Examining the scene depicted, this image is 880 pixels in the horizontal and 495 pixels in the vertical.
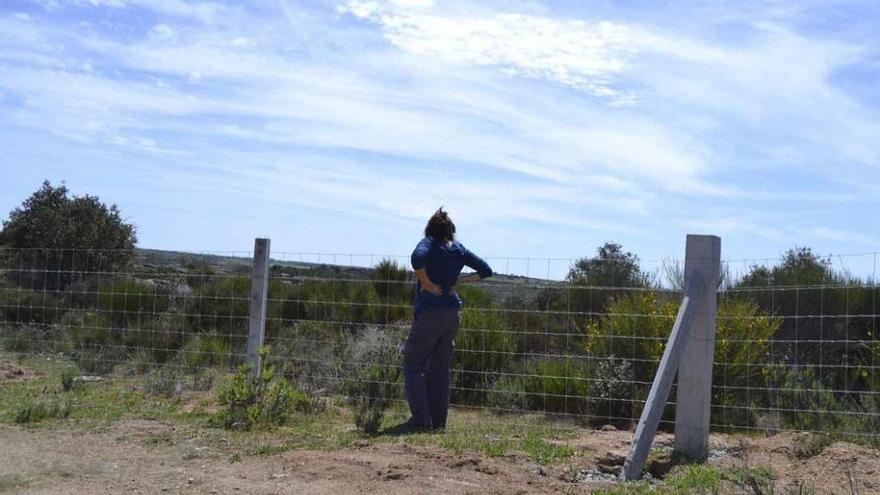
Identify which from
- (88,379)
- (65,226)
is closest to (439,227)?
(88,379)

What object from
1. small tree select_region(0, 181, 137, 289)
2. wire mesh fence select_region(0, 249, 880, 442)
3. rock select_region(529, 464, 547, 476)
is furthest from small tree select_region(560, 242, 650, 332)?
small tree select_region(0, 181, 137, 289)

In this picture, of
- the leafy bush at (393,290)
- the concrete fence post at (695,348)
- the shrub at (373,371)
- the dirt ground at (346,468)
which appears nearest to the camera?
the dirt ground at (346,468)

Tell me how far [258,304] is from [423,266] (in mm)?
2770

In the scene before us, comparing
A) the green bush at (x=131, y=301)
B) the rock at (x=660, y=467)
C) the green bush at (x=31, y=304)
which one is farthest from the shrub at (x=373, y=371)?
the green bush at (x=31, y=304)

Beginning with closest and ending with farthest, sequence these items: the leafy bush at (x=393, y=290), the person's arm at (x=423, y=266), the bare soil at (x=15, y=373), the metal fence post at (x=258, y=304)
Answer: the person's arm at (x=423, y=266)
the metal fence post at (x=258, y=304)
the bare soil at (x=15, y=373)
the leafy bush at (x=393, y=290)

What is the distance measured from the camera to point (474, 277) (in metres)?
8.68

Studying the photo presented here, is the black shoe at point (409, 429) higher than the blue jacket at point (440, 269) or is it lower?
lower

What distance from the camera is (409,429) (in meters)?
8.34

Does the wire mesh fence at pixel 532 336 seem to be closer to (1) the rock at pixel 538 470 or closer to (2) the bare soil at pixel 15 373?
(2) the bare soil at pixel 15 373

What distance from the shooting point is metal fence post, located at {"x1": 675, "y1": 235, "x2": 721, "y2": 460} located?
7242 millimetres

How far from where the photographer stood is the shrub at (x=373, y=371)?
10.3 m

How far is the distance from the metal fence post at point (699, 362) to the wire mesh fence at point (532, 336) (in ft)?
3.57

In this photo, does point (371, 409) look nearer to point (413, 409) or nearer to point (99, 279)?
point (413, 409)

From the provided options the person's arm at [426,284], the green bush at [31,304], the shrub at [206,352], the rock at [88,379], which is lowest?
the rock at [88,379]
